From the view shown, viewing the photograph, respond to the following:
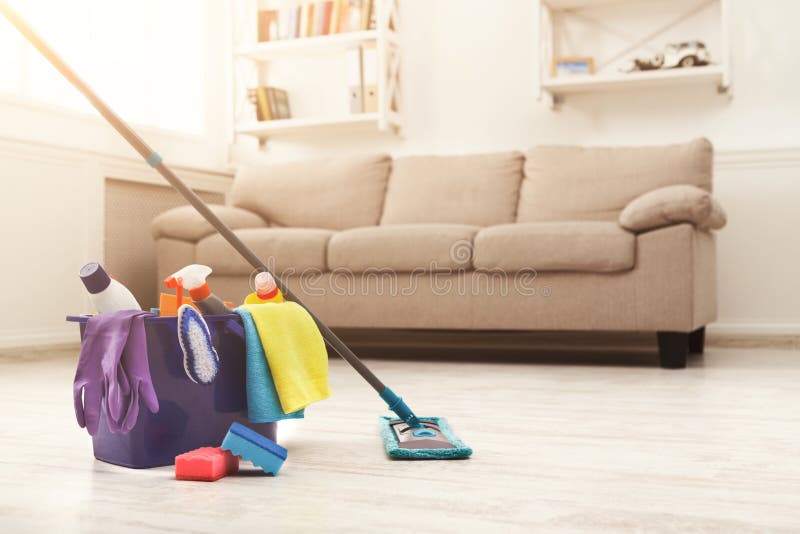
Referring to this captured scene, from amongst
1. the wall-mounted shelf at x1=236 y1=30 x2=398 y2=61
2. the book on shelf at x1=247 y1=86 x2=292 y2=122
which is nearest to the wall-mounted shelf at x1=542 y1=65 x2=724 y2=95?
the wall-mounted shelf at x1=236 y1=30 x2=398 y2=61

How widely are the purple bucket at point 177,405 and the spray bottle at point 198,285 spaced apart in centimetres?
3

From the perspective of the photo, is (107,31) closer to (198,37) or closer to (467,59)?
(198,37)

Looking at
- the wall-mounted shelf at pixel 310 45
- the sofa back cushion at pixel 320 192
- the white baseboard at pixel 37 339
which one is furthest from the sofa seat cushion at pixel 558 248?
the white baseboard at pixel 37 339

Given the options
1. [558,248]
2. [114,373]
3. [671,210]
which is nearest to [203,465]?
[114,373]

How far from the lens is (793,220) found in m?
3.60

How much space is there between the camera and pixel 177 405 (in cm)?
127

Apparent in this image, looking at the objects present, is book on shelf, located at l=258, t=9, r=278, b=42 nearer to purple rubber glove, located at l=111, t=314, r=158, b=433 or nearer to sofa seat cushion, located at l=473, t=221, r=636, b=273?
sofa seat cushion, located at l=473, t=221, r=636, b=273

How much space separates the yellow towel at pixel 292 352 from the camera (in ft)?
4.29

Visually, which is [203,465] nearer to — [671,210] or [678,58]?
[671,210]

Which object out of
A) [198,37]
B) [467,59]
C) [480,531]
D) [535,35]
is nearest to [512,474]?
[480,531]

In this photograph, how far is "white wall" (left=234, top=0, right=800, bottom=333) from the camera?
11.9ft

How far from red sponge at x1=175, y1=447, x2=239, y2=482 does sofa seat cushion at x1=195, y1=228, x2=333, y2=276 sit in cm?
197

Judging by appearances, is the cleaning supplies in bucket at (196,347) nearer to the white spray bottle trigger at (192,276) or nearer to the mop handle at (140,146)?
the white spray bottle trigger at (192,276)

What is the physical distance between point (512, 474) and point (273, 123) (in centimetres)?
331
